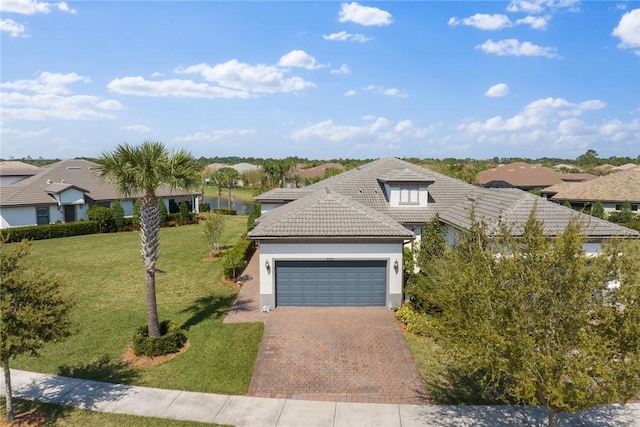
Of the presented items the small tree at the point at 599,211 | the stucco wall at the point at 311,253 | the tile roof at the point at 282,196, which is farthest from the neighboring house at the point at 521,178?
the stucco wall at the point at 311,253

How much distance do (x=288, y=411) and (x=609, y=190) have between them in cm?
4853

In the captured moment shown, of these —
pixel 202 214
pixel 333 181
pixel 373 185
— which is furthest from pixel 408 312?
pixel 202 214

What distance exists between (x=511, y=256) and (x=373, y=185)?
71.3 feet

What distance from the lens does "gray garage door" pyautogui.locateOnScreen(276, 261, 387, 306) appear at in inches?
746

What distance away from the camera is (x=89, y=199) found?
4069cm

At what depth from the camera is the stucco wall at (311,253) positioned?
18.5m

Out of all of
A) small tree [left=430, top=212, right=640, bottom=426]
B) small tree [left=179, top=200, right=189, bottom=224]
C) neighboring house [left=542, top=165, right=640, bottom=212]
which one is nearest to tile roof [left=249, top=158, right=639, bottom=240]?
small tree [left=430, top=212, right=640, bottom=426]

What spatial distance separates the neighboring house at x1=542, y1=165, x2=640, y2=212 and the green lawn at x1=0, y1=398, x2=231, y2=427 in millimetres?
47597

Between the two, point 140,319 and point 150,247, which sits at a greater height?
point 150,247

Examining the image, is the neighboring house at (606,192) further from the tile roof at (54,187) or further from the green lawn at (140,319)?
the tile roof at (54,187)

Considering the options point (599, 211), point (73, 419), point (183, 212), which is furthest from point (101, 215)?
point (599, 211)

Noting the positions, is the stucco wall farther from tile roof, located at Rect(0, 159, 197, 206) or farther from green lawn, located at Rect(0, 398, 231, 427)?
tile roof, located at Rect(0, 159, 197, 206)

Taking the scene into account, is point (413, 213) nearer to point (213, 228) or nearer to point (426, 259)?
point (426, 259)

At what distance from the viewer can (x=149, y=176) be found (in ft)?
46.6
